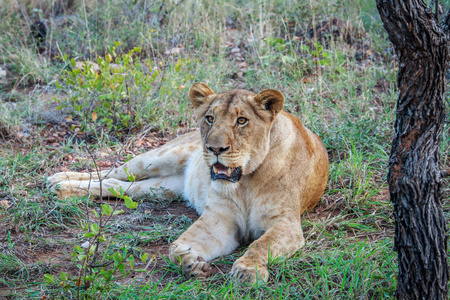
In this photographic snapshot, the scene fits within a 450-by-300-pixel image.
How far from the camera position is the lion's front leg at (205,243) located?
3.38 m

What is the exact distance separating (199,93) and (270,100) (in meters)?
0.61

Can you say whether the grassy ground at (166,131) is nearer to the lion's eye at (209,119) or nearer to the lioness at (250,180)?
the lioness at (250,180)

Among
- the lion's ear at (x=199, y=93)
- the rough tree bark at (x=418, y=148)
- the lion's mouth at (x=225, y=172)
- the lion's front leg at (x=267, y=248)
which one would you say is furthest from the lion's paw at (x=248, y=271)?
the lion's ear at (x=199, y=93)

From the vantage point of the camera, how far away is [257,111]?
382cm

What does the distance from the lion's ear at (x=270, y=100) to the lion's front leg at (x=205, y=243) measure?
32.6 inches

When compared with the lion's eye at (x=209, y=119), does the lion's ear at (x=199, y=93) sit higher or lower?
higher

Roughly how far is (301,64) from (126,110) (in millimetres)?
2449

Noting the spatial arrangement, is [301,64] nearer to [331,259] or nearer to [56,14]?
[331,259]

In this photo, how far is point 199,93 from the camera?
4109 mm

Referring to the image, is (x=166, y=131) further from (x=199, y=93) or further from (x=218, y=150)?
(x=218, y=150)

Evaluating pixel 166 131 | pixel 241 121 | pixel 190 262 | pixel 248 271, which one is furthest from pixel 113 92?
pixel 248 271

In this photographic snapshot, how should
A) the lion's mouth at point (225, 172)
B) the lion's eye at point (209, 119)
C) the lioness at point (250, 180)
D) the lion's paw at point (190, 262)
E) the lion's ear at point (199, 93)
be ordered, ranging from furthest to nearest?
the lion's ear at point (199, 93) < the lion's eye at point (209, 119) < the lion's mouth at point (225, 172) < the lioness at point (250, 180) < the lion's paw at point (190, 262)

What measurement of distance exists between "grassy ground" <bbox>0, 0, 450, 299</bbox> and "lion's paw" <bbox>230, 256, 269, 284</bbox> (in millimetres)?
68

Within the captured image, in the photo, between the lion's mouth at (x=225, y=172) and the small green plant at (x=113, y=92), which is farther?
the small green plant at (x=113, y=92)
